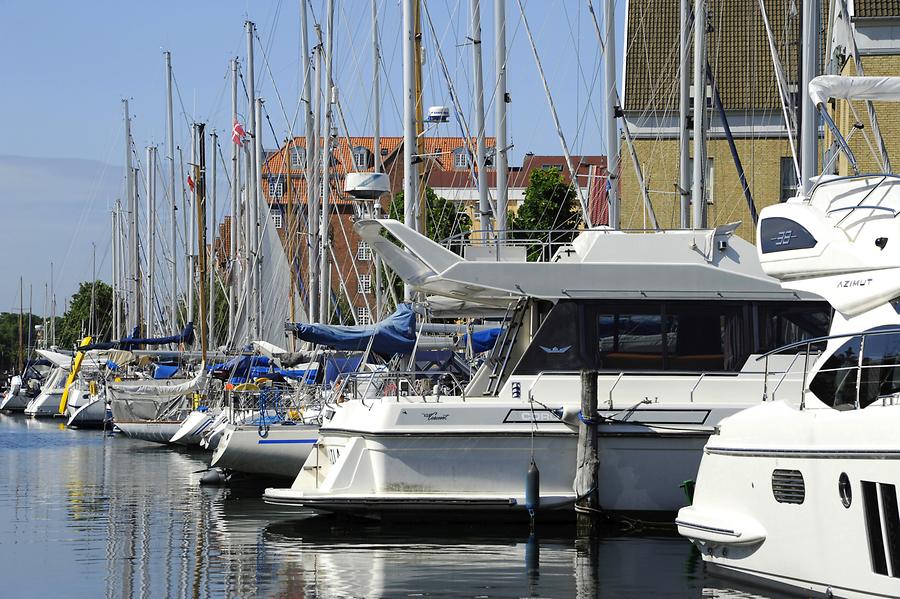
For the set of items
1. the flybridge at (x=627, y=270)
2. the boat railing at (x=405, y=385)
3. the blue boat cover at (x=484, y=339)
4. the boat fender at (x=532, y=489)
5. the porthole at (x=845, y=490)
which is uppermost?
the flybridge at (x=627, y=270)

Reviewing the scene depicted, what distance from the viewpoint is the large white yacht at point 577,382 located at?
17609 millimetres

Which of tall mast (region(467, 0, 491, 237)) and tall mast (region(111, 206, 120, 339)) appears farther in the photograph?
tall mast (region(111, 206, 120, 339))

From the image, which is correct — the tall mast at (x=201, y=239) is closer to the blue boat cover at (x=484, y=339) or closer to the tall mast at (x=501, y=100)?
the tall mast at (x=501, y=100)

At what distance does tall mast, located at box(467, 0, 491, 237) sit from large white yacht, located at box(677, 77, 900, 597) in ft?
47.8

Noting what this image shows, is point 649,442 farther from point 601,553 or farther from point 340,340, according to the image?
point 340,340

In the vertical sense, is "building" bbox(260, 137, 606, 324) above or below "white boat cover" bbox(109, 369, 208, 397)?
above

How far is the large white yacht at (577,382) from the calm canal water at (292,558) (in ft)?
2.03

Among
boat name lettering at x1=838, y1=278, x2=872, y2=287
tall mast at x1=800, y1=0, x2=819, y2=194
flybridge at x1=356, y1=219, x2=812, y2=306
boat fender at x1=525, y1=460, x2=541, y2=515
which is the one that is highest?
tall mast at x1=800, y1=0, x2=819, y2=194

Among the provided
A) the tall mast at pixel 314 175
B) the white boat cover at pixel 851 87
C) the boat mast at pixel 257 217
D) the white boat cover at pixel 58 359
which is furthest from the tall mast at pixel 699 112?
the white boat cover at pixel 58 359

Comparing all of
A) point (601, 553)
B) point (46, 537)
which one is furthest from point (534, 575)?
point (46, 537)

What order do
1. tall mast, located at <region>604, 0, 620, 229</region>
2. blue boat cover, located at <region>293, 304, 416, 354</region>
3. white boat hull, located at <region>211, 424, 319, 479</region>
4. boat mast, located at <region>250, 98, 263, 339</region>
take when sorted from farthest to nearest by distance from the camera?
boat mast, located at <region>250, 98, 263, 339</region> < tall mast, located at <region>604, 0, 620, 229</region> < blue boat cover, located at <region>293, 304, 416, 354</region> < white boat hull, located at <region>211, 424, 319, 479</region>

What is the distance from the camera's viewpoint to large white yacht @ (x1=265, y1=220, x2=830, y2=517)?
57.8ft

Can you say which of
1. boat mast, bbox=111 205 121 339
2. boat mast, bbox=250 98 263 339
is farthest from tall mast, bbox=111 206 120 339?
boat mast, bbox=250 98 263 339

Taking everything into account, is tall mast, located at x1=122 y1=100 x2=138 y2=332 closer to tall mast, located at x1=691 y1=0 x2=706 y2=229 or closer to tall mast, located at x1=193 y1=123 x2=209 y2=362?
tall mast, located at x1=193 y1=123 x2=209 y2=362
